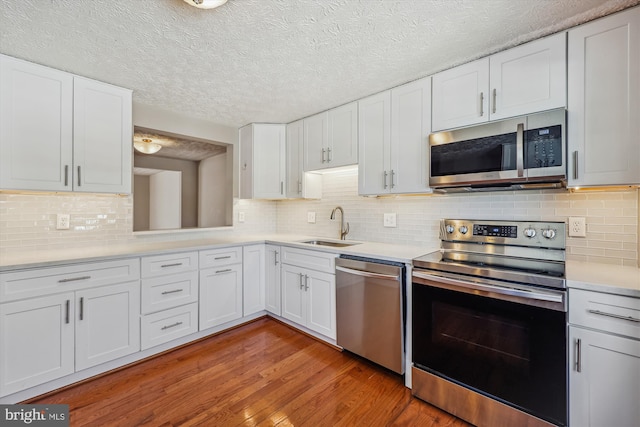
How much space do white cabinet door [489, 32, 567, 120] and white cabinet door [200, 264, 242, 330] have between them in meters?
2.56

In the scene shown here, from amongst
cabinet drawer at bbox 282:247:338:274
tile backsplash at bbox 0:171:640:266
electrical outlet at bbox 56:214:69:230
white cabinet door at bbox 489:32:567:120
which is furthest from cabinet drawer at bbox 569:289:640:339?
electrical outlet at bbox 56:214:69:230

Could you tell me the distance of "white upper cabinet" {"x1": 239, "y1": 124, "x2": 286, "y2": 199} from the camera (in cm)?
329

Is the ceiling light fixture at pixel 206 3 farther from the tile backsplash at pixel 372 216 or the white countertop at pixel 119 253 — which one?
the tile backsplash at pixel 372 216

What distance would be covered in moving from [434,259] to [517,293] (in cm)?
51

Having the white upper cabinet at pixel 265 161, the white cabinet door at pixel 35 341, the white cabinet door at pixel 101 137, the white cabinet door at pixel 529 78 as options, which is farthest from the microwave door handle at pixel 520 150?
the white cabinet door at pixel 35 341

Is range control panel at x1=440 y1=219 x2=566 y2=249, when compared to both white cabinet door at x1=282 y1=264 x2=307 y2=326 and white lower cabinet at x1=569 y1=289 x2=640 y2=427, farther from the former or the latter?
white cabinet door at x1=282 y1=264 x2=307 y2=326

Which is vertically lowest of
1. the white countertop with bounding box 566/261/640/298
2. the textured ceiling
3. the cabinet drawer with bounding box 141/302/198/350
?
the cabinet drawer with bounding box 141/302/198/350

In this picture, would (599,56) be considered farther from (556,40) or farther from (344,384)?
(344,384)

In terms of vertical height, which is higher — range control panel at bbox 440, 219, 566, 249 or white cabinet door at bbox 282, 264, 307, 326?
range control panel at bbox 440, 219, 566, 249

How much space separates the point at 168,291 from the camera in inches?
93.6

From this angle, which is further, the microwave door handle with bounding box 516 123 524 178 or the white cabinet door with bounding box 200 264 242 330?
the white cabinet door with bounding box 200 264 242 330

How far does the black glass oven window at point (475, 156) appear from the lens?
1739mm

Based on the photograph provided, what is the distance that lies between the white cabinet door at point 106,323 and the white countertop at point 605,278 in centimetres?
281

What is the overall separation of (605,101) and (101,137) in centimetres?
338
